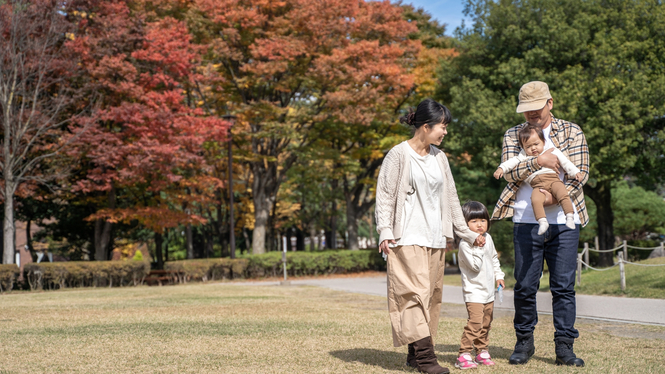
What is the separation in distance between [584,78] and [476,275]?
57.1 feet

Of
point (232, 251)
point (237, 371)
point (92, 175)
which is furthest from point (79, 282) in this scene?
point (237, 371)

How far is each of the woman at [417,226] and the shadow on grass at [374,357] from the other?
232 millimetres

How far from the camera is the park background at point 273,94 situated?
20938mm

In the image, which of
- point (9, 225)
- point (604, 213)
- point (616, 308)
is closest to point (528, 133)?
point (616, 308)

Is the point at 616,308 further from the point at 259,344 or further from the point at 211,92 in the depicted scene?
the point at 211,92

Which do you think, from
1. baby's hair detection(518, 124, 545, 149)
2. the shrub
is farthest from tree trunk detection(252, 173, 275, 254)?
baby's hair detection(518, 124, 545, 149)

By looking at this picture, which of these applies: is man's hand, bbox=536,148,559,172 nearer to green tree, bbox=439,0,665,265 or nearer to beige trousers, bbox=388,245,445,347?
beige trousers, bbox=388,245,445,347

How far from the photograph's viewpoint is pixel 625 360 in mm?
4918

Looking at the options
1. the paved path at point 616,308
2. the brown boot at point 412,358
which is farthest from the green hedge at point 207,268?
the brown boot at point 412,358

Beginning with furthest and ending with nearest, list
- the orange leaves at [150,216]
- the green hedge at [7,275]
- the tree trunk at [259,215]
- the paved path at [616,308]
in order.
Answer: the tree trunk at [259,215], the orange leaves at [150,216], the green hedge at [7,275], the paved path at [616,308]

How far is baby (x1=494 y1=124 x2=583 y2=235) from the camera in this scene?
471cm

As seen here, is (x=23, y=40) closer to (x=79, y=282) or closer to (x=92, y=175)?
(x=92, y=175)

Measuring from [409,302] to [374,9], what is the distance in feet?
79.7

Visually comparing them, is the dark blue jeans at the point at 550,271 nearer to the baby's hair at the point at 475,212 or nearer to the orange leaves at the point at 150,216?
the baby's hair at the point at 475,212
